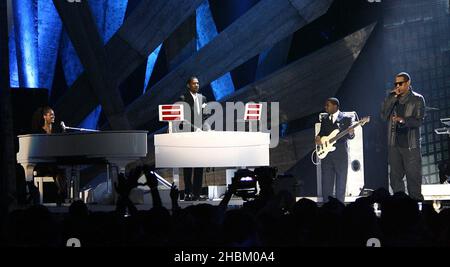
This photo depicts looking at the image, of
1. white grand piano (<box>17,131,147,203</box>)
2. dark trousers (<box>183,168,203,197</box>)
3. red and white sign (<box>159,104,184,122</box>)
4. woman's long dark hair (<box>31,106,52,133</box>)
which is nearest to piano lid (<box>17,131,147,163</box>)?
white grand piano (<box>17,131,147,203</box>)

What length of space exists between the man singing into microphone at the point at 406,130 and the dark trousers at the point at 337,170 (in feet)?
2.82

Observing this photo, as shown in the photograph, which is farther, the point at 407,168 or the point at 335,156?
the point at 335,156

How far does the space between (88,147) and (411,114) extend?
143 inches

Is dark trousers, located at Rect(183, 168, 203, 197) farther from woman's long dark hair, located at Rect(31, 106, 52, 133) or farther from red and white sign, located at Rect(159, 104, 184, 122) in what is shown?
woman's long dark hair, located at Rect(31, 106, 52, 133)

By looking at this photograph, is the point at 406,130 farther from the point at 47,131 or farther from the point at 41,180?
the point at 41,180

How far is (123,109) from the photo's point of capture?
41.9 feet

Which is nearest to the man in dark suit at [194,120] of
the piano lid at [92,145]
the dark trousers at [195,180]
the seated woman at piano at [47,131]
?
the dark trousers at [195,180]

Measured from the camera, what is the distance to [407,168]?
8.60 metres

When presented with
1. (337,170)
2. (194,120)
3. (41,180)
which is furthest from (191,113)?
(41,180)

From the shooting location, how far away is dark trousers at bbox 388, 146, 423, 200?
28.0ft

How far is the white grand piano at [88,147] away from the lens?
868cm

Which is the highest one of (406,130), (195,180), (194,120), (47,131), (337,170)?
(194,120)
